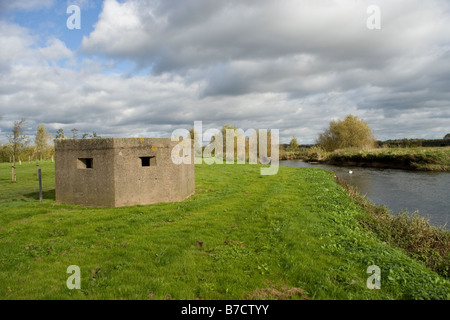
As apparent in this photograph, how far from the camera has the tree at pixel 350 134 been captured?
5369 centimetres

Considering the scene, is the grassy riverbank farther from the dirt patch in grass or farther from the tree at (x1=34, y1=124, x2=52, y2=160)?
the tree at (x1=34, y1=124, x2=52, y2=160)

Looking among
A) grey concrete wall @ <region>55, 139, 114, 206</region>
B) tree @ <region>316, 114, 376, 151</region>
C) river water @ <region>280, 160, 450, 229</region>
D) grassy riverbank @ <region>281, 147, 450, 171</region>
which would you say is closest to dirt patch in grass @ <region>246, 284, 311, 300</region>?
grey concrete wall @ <region>55, 139, 114, 206</region>

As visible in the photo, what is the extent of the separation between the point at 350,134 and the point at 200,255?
184ft

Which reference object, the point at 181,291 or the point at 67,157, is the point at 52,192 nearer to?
the point at 67,157

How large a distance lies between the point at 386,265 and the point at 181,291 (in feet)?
14.4

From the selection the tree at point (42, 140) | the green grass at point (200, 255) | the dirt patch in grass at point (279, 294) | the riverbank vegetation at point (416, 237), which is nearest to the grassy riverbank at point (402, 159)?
the riverbank vegetation at point (416, 237)

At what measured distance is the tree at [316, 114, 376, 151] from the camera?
176 ft

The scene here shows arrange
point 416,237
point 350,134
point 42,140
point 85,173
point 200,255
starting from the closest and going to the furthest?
point 200,255
point 416,237
point 85,173
point 42,140
point 350,134

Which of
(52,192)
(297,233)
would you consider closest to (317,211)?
(297,233)

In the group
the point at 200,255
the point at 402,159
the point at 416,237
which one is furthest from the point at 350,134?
the point at 200,255

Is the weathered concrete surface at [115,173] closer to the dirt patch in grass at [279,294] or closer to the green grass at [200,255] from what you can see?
the green grass at [200,255]

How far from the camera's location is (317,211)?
10.8 metres

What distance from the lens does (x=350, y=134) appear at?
181 ft

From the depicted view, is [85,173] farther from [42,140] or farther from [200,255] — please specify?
[42,140]
